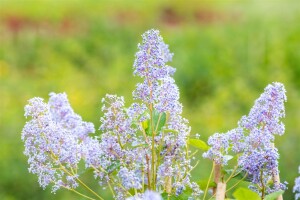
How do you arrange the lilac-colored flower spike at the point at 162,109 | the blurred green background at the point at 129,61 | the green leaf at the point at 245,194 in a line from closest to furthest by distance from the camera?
the green leaf at the point at 245,194 → the lilac-colored flower spike at the point at 162,109 → the blurred green background at the point at 129,61

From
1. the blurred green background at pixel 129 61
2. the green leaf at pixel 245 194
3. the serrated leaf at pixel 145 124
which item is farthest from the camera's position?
the blurred green background at pixel 129 61

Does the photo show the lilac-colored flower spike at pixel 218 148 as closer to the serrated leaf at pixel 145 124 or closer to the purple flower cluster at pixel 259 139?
the purple flower cluster at pixel 259 139

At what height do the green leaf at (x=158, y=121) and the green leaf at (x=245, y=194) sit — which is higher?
the green leaf at (x=158, y=121)

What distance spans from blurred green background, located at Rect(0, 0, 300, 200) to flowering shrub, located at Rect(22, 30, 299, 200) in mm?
3608

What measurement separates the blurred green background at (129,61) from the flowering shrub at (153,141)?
3.61m

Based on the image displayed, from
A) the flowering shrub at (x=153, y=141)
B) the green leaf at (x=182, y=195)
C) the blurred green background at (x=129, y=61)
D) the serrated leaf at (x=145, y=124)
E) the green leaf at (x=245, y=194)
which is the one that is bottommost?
the green leaf at (x=245, y=194)

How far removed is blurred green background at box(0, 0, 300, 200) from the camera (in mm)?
5824

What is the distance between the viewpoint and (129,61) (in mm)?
9531

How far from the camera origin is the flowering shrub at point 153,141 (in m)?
1.17

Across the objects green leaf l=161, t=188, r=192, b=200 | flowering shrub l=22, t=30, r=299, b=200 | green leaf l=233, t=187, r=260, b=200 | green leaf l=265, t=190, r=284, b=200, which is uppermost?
flowering shrub l=22, t=30, r=299, b=200

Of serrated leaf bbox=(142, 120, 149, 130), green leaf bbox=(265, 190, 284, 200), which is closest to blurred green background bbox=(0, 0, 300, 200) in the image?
serrated leaf bbox=(142, 120, 149, 130)

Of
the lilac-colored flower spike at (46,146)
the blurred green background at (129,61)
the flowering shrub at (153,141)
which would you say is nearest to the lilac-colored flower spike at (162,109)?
the flowering shrub at (153,141)

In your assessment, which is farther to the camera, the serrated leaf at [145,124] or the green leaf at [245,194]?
the serrated leaf at [145,124]

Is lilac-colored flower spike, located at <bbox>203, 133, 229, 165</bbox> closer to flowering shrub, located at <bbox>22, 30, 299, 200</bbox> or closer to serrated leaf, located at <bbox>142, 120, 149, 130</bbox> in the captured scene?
flowering shrub, located at <bbox>22, 30, 299, 200</bbox>
